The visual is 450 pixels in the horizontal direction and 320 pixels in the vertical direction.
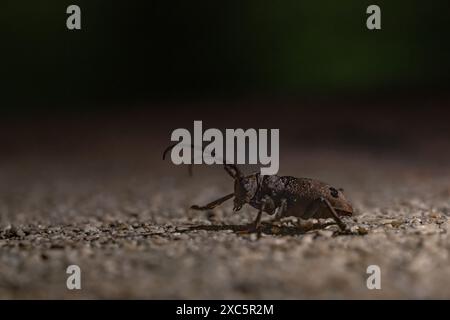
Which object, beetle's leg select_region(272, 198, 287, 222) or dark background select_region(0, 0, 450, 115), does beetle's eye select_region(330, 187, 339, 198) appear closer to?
beetle's leg select_region(272, 198, 287, 222)

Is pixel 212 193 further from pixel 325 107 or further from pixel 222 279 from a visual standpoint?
pixel 325 107

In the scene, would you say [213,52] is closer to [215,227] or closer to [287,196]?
[215,227]

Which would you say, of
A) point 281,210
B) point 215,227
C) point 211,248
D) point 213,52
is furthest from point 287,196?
point 213,52

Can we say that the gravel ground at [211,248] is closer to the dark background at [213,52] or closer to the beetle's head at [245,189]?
the beetle's head at [245,189]

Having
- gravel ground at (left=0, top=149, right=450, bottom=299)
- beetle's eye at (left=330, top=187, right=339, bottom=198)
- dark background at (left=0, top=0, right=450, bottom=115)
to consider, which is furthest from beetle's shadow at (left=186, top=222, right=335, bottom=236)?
dark background at (left=0, top=0, right=450, bottom=115)

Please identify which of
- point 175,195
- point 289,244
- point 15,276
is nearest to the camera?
point 15,276
